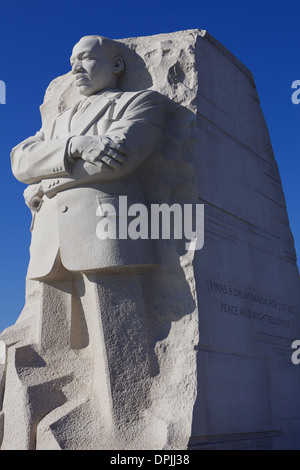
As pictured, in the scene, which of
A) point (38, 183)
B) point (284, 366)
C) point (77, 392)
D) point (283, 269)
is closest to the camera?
point (77, 392)

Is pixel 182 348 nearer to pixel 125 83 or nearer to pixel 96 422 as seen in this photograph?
pixel 96 422

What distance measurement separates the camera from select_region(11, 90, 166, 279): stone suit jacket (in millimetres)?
4672

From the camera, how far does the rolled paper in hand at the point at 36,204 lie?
17.2ft

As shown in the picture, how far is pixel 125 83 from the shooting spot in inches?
214

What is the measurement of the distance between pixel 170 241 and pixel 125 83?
1.47m

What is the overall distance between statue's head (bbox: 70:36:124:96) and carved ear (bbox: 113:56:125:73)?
0.09 feet

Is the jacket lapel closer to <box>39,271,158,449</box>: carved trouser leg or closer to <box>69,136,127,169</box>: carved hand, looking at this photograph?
<box>69,136,127,169</box>: carved hand

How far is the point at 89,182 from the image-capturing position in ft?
15.7

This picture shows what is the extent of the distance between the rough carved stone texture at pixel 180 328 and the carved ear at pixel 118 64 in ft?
0.27

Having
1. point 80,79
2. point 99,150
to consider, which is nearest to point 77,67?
point 80,79

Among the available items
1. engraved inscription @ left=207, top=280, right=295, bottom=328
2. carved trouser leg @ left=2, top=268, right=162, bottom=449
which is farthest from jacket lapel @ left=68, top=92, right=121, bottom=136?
engraved inscription @ left=207, top=280, right=295, bottom=328

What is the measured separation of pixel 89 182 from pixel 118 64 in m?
1.19

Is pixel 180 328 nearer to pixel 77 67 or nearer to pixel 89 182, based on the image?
pixel 89 182

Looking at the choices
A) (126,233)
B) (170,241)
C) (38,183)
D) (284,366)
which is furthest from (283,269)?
(38,183)
